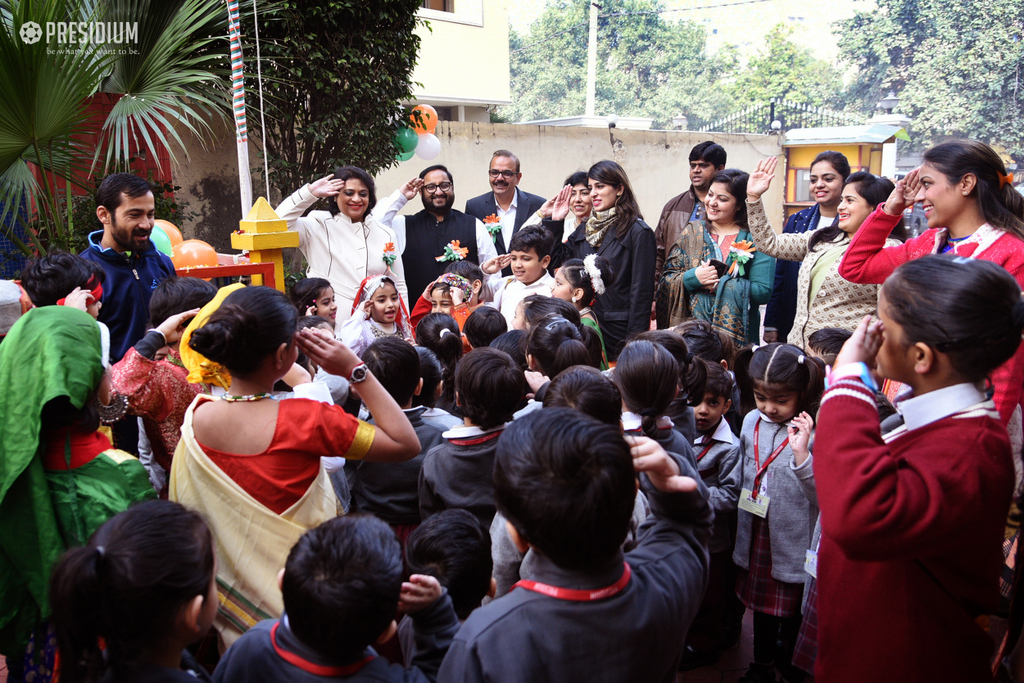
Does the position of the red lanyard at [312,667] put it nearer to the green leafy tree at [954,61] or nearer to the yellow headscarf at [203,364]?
the yellow headscarf at [203,364]

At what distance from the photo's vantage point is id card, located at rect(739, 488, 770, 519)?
8.53ft

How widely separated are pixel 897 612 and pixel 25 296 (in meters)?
2.88

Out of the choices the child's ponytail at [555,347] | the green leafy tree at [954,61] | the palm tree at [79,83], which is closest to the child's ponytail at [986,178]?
the child's ponytail at [555,347]

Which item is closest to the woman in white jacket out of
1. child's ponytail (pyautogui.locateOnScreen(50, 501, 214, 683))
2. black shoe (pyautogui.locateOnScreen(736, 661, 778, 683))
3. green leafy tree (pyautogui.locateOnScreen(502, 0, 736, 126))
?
black shoe (pyautogui.locateOnScreen(736, 661, 778, 683))

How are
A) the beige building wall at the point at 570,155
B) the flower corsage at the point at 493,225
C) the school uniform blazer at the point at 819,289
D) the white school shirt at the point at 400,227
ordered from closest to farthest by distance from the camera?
1. the school uniform blazer at the point at 819,289
2. the white school shirt at the point at 400,227
3. the flower corsage at the point at 493,225
4. the beige building wall at the point at 570,155

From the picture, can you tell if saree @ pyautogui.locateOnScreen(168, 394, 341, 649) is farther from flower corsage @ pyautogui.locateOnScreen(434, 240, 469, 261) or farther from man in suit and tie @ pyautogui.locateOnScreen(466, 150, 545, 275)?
man in suit and tie @ pyautogui.locateOnScreen(466, 150, 545, 275)

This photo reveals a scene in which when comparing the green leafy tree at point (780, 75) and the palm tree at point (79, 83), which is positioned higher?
the green leafy tree at point (780, 75)

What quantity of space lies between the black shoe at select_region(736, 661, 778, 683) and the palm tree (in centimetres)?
400

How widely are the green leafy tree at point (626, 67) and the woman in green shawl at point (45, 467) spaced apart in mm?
38758

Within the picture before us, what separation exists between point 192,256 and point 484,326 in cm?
188

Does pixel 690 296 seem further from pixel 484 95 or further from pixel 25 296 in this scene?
pixel 484 95

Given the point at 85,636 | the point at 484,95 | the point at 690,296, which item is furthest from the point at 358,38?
the point at 484,95

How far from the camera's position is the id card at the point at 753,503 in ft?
8.53

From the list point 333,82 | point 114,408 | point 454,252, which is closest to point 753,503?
point 114,408
